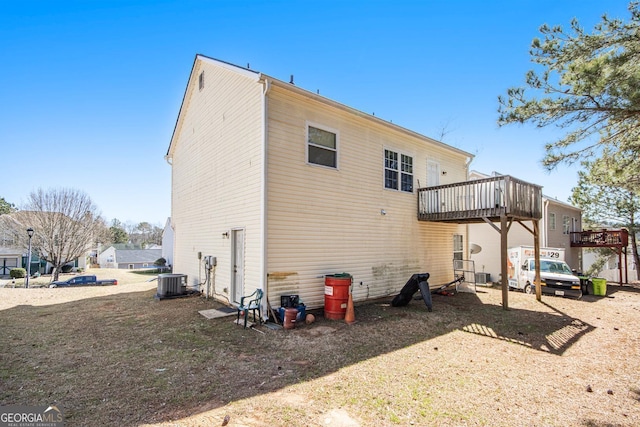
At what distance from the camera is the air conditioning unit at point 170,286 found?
10.7 metres

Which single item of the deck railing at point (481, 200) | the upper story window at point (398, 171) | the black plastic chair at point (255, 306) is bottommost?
the black plastic chair at point (255, 306)

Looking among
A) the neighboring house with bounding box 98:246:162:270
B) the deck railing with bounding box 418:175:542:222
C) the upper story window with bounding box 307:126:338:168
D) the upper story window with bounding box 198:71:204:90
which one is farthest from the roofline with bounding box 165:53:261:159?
the neighboring house with bounding box 98:246:162:270

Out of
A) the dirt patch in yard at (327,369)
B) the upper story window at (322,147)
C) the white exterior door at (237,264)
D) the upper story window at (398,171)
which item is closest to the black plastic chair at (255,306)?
the dirt patch in yard at (327,369)

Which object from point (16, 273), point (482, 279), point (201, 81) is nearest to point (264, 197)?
point (201, 81)

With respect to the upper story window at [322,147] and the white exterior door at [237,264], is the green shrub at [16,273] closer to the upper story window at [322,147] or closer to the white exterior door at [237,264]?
the white exterior door at [237,264]

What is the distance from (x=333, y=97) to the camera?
9148mm

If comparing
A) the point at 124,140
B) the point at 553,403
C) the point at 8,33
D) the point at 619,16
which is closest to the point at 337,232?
the point at 553,403

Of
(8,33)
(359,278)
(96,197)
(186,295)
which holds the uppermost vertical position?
(8,33)

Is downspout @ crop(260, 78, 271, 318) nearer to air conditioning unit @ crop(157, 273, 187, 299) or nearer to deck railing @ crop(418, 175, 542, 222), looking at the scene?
air conditioning unit @ crop(157, 273, 187, 299)

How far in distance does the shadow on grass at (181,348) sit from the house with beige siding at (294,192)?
4.74ft

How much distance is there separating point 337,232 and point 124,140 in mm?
12920

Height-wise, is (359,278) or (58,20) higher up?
(58,20)

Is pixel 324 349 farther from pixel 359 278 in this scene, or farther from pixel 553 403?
pixel 359 278

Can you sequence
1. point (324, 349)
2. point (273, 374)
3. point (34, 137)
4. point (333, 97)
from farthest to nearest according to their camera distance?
point (34, 137), point (333, 97), point (324, 349), point (273, 374)
